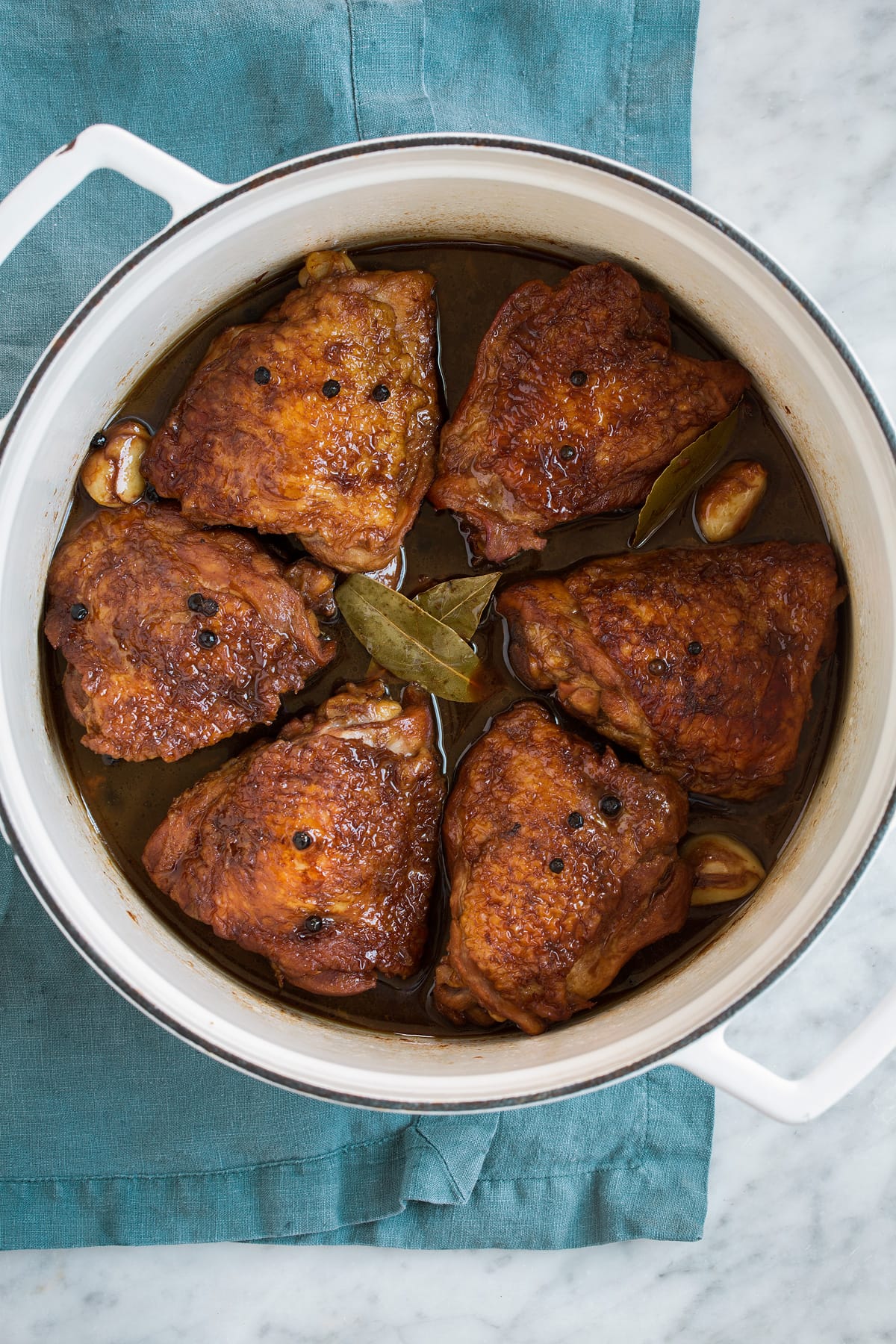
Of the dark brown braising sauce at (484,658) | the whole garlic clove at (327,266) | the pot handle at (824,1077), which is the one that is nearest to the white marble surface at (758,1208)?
the dark brown braising sauce at (484,658)

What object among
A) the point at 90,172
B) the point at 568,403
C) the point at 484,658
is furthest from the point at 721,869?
the point at 90,172

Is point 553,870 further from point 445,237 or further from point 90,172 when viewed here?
point 90,172

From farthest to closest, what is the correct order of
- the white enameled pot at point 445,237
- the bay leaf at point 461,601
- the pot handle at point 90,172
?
1. the bay leaf at point 461,601
2. the white enameled pot at point 445,237
3. the pot handle at point 90,172

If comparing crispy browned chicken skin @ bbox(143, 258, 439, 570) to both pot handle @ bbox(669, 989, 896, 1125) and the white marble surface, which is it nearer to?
the white marble surface

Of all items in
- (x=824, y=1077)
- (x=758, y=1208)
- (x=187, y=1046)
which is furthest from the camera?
(x=758, y=1208)

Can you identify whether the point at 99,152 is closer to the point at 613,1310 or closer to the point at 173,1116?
the point at 173,1116

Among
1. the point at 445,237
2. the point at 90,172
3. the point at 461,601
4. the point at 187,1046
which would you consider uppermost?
the point at 445,237

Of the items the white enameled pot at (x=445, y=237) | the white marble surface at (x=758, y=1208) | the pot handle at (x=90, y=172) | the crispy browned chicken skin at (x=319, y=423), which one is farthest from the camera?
the white marble surface at (x=758, y=1208)

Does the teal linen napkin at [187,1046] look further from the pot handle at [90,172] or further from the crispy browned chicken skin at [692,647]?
the crispy browned chicken skin at [692,647]
